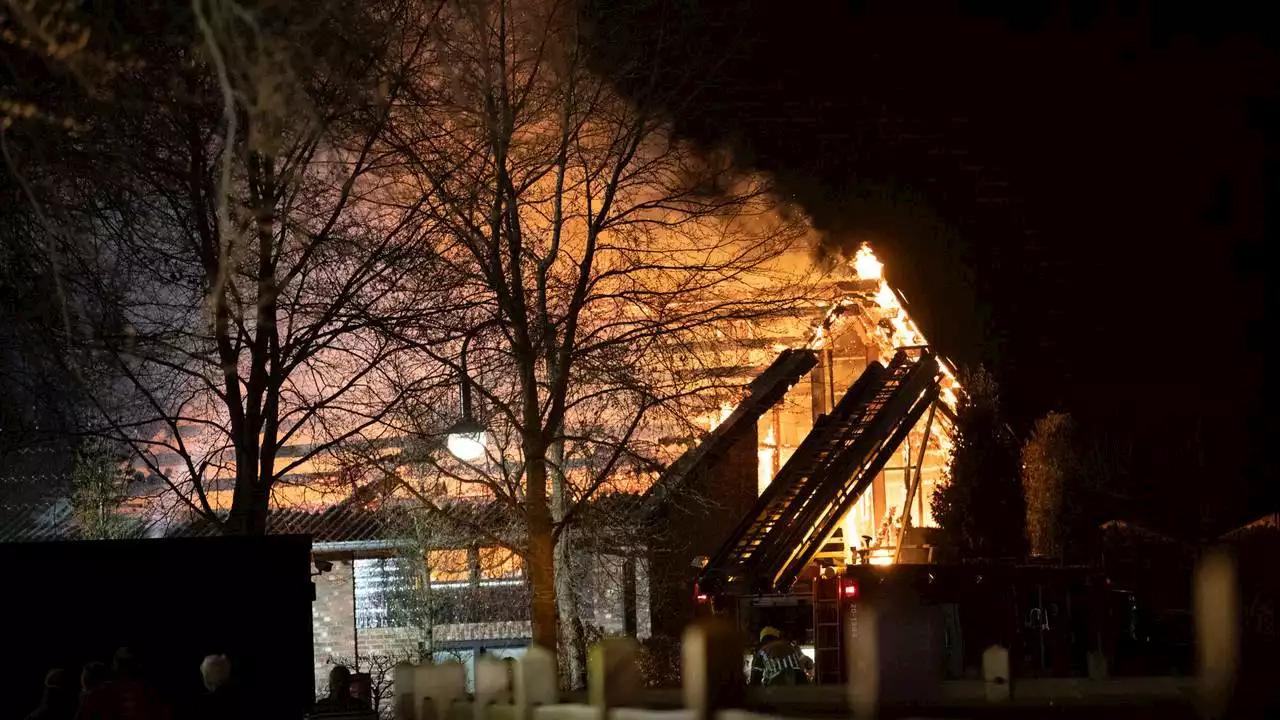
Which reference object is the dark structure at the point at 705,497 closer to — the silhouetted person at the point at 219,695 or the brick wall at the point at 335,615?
the brick wall at the point at 335,615

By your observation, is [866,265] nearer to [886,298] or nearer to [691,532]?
[886,298]

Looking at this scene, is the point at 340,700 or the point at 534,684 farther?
the point at 340,700

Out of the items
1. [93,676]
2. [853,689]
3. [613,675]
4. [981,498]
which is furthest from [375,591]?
[853,689]

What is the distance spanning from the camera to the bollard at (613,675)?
401 inches

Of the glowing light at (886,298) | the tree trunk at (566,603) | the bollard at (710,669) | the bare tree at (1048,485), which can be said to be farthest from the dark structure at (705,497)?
the bollard at (710,669)

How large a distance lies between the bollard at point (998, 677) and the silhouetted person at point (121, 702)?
594cm

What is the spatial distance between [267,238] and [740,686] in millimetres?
9356

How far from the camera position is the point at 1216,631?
9.47 metres

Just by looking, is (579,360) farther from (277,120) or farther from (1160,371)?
(1160,371)

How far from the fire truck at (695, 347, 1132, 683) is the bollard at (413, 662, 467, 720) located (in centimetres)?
378

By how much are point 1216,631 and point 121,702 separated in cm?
704

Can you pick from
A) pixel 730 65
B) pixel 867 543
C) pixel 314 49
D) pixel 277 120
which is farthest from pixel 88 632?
pixel 867 543

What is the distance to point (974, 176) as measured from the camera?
33.9 meters

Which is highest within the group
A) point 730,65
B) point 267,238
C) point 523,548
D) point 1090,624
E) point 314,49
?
point 730,65
